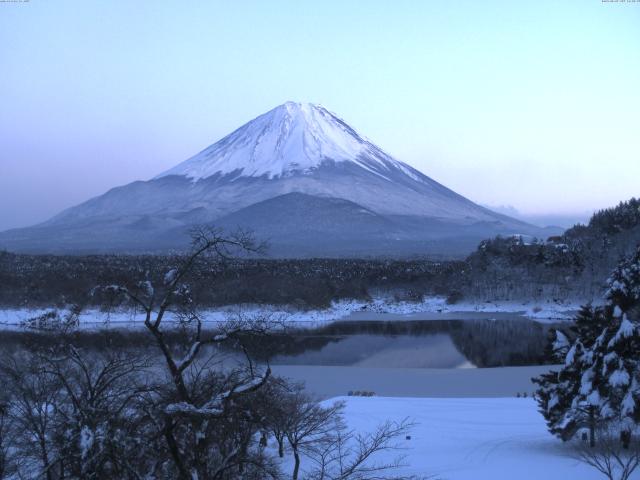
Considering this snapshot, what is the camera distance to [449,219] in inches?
5546

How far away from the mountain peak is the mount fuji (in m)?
0.27

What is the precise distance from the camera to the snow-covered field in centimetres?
973

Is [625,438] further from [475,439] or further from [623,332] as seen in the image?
[475,439]

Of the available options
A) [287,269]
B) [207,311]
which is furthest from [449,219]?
[207,311]

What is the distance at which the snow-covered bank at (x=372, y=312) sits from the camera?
115 ft

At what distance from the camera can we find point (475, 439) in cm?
1234

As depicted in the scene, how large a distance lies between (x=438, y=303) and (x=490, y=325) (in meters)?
10.2

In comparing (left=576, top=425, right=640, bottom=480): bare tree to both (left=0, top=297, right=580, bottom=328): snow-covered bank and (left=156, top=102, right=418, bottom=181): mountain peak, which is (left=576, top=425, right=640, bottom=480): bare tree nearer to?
(left=0, top=297, right=580, bottom=328): snow-covered bank

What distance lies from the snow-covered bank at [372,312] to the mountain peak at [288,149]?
119 m

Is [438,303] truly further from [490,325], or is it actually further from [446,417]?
[446,417]

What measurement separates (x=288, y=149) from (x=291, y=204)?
3315 cm

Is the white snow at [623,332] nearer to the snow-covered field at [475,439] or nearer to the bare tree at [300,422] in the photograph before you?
the snow-covered field at [475,439]

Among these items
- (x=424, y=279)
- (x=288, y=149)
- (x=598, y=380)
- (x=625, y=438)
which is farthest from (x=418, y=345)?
Answer: (x=288, y=149)

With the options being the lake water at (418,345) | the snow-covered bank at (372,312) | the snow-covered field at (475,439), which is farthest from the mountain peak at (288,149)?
the snow-covered field at (475,439)
